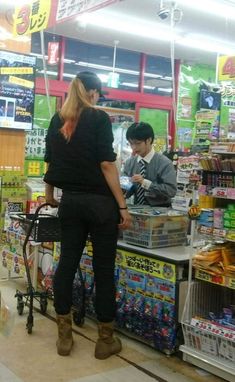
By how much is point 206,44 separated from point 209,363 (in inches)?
276

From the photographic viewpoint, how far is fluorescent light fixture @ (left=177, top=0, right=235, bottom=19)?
6348 mm

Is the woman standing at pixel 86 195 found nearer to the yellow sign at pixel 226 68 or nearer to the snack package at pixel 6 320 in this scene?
the snack package at pixel 6 320

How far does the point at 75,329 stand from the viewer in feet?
11.6

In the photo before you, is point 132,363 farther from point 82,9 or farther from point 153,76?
point 153,76

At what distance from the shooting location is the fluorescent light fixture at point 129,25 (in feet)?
24.5

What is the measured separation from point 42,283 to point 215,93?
7293mm

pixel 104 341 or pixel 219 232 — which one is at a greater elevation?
pixel 219 232

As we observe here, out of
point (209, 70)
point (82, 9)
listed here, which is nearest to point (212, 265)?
point (82, 9)

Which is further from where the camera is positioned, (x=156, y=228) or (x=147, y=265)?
(x=156, y=228)

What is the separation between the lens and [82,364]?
296cm

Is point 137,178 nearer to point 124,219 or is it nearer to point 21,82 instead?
point 124,219

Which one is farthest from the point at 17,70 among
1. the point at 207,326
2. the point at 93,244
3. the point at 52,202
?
the point at 207,326

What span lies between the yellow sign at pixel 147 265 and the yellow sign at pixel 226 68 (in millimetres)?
4263

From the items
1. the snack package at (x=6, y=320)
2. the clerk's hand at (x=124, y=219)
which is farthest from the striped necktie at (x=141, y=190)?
the snack package at (x=6, y=320)
